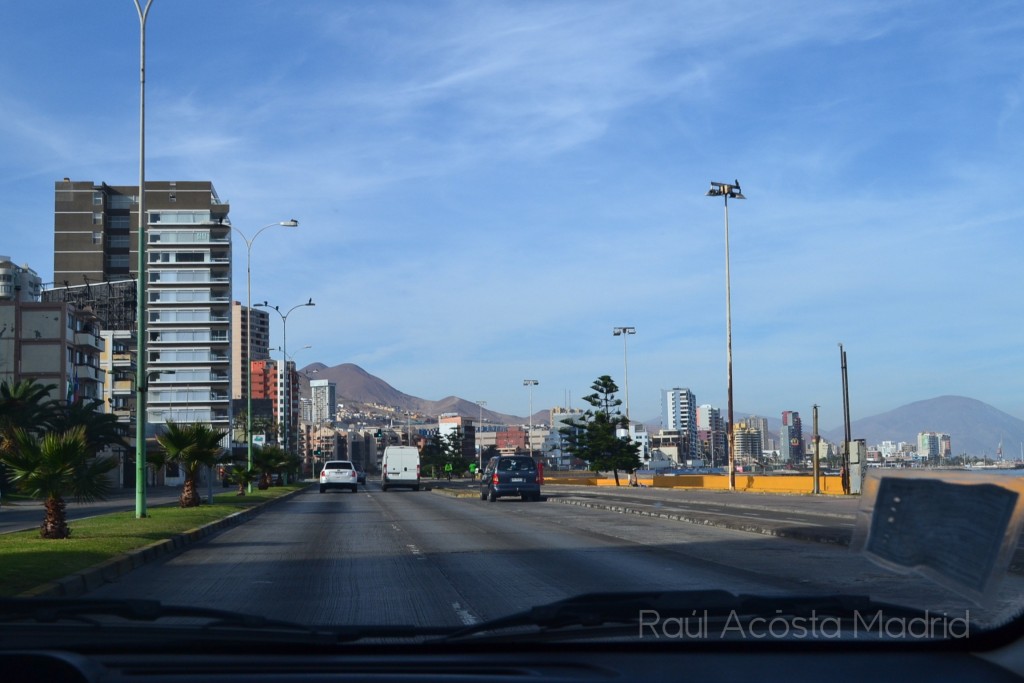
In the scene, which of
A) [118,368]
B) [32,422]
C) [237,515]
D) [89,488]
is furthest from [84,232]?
[89,488]

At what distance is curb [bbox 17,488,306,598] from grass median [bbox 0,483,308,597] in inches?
5.8

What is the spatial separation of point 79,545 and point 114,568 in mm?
3013

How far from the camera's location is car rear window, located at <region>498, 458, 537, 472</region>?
40.4m

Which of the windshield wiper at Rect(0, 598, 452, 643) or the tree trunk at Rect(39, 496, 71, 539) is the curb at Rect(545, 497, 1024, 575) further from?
the tree trunk at Rect(39, 496, 71, 539)

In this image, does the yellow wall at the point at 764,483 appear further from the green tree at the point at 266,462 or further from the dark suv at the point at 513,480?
the green tree at the point at 266,462

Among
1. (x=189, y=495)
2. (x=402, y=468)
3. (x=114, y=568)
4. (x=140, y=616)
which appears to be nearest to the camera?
(x=140, y=616)

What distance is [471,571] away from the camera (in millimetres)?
13562

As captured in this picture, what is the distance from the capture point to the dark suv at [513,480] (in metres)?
40.0

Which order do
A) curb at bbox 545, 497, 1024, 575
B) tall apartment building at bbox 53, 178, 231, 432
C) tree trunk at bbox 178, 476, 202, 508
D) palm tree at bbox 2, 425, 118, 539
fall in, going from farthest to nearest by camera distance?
tall apartment building at bbox 53, 178, 231, 432 < tree trunk at bbox 178, 476, 202, 508 < palm tree at bbox 2, 425, 118, 539 < curb at bbox 545, 497, 1024, 575

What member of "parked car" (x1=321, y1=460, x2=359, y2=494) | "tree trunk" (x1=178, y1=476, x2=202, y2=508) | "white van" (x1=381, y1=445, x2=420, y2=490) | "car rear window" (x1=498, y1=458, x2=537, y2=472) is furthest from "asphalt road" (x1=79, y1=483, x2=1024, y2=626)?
"white van" (x1=381, y1=445, x2=420, y2=490)

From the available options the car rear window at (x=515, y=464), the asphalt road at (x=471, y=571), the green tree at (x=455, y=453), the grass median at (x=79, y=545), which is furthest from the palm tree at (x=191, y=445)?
the green tree at (x=455, y=453)

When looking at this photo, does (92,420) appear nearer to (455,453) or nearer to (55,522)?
Result: (55,522)

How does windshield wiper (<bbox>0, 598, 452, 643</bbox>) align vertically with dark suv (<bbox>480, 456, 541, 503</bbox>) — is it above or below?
above

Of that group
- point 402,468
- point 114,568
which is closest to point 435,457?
point 402,468
